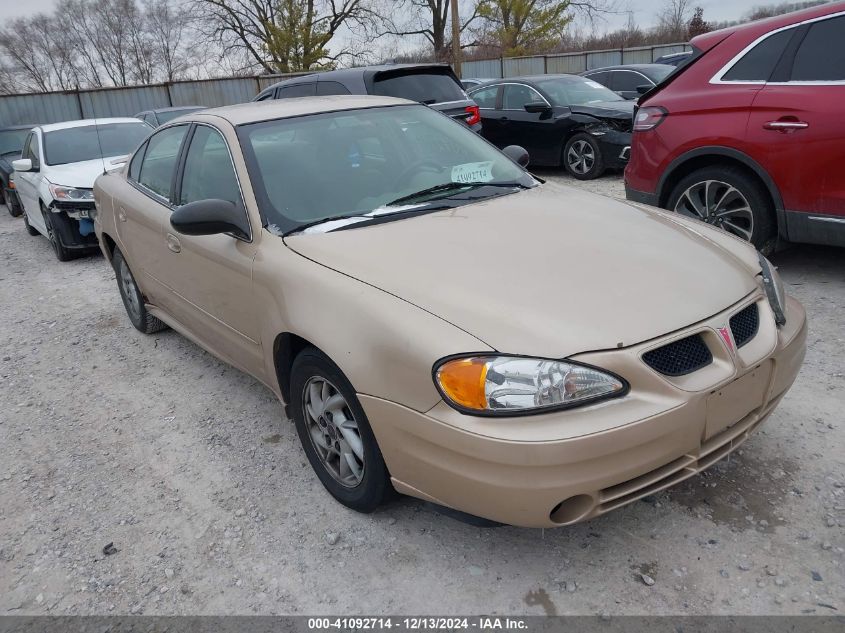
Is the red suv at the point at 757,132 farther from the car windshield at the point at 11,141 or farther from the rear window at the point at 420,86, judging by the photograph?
the car windshield at the point at 11,141

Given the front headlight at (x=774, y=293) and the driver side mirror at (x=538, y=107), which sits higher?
the driver side mirror at (x=538, y=107)

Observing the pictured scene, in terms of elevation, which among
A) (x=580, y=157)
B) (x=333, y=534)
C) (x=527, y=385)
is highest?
(x=527, y=385)

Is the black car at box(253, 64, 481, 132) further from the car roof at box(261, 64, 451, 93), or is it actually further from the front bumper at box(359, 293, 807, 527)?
the front bumper at box(359, 293, 807, 527)

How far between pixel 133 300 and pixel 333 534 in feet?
10.2

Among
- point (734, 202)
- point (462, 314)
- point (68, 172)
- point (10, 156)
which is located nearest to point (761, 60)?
point (734, 202)

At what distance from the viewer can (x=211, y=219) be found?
9.52 ft

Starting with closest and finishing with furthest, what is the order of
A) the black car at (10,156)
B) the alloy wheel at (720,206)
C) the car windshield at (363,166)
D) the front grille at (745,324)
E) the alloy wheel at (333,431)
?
1. the front grille at (745,324)
2. the alloy wheel at (333,431)
3. the car windshield at (363,166)
4. the alloy wheel at (720,206)
5. the black car at (10,156)

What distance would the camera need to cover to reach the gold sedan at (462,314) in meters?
2.05

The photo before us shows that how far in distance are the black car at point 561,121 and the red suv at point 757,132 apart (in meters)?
4.01

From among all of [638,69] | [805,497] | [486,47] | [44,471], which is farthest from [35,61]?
[805,497]

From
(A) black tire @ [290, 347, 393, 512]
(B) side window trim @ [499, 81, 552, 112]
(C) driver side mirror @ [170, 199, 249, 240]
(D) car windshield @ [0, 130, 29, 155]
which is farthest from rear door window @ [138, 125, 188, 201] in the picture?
(D) car windshield @ [0, 130, 29, 155]

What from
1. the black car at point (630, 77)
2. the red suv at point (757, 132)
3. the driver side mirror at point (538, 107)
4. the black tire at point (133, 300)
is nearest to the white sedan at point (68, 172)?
the black tire at point (133, 300)

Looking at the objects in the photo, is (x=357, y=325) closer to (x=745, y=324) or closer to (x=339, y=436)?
(x=339, y=436)

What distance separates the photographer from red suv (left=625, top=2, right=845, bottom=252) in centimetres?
428
